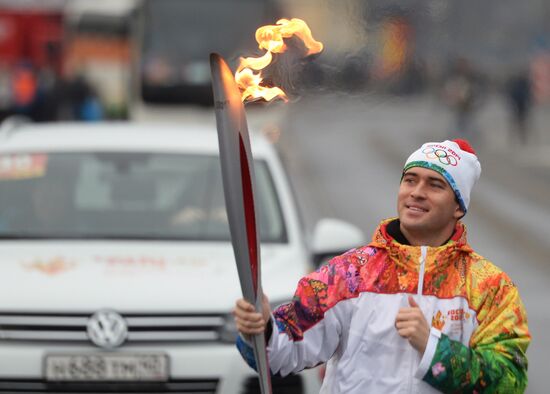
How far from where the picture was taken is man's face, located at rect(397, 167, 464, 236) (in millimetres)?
3148

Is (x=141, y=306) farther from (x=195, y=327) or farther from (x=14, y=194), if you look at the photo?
(x=14, y=194)

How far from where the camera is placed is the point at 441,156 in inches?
128

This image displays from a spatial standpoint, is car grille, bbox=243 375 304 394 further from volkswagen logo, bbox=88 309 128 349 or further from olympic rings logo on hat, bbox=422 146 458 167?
olympic rings logo on hat, bbox=422 146 458 167

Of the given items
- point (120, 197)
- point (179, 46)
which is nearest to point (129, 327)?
point (120, 197)

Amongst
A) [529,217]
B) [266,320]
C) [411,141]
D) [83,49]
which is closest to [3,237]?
[266,320]

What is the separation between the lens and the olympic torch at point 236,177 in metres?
2.95

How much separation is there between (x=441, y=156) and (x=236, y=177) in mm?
564

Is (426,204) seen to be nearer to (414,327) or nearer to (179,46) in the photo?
(414,327)

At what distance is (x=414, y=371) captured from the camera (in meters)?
3.06

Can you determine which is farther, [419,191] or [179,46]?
[179,46]

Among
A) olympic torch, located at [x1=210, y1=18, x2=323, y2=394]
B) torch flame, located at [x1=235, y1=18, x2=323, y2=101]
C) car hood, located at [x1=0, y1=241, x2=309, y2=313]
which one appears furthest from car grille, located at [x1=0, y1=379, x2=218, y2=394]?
olympic torch, located at [x1=210, y1=18, x2=323, y2=394]

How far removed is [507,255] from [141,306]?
8.63m

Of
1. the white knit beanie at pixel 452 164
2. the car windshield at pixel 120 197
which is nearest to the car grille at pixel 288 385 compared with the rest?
the car windshield at pixel 120 197

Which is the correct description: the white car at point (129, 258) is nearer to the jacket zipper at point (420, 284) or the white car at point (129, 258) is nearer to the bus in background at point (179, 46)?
the jacket zipper at point (420, 284)
